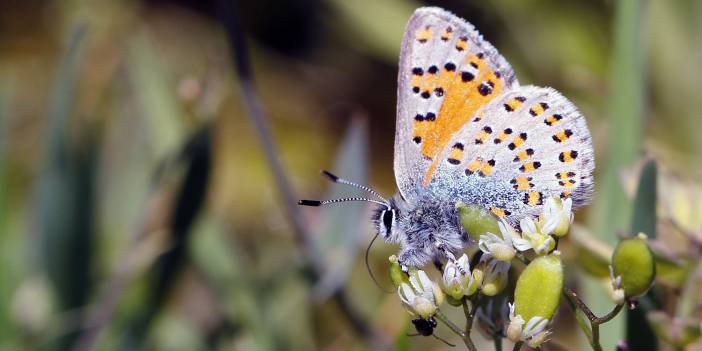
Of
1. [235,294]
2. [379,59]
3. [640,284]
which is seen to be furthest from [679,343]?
[379,59]

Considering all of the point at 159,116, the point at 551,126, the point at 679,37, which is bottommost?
the point at 159,116

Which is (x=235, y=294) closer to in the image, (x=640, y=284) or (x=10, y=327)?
(x=10, y=327)

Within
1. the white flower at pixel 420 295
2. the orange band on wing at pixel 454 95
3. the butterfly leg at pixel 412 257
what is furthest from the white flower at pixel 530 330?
the orange band on wing at pixel 454 95

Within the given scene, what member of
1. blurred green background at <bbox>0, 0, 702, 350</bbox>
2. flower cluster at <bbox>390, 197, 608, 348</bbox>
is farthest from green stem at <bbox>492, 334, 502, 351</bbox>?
blurred green background at <bbox>0, 0, 702, 350</bbox>

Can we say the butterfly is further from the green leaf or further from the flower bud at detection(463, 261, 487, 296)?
the flower bud at detection(463, 261, 487, 296)

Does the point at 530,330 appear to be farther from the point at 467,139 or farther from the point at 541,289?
the point at 467,139

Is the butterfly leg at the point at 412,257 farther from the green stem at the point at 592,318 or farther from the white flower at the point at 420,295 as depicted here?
the green stem at the point at 592,318
